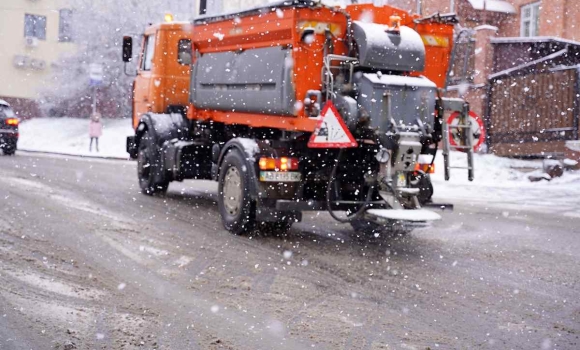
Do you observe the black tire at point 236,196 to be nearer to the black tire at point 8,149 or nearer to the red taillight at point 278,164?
the red taillight at point 278,164

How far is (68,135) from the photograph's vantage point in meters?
37.5

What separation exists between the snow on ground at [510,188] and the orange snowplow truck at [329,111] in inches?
124

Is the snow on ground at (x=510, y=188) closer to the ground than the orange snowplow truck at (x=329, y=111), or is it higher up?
closer to the ground

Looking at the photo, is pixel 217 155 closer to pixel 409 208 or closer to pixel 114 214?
pixel 114 214

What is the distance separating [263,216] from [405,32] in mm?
2610

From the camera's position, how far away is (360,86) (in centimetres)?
809

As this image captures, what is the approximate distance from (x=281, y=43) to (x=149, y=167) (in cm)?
492

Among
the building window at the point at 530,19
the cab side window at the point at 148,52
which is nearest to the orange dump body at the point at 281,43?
the cab side window at the point at 148,52

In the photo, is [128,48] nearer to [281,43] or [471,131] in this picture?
[281,43]

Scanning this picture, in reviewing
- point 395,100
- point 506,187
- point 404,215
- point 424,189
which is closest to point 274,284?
point 404,215

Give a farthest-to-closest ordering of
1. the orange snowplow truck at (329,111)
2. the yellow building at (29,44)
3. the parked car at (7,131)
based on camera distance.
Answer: the yellow building at (29,44), the parked car at (7,131), the orange snowplow truck at (329,111)

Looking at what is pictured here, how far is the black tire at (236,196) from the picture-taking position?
8.84 m

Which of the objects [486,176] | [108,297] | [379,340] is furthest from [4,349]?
[486,176]

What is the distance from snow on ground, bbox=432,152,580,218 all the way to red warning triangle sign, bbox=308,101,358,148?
3996 millimetres
